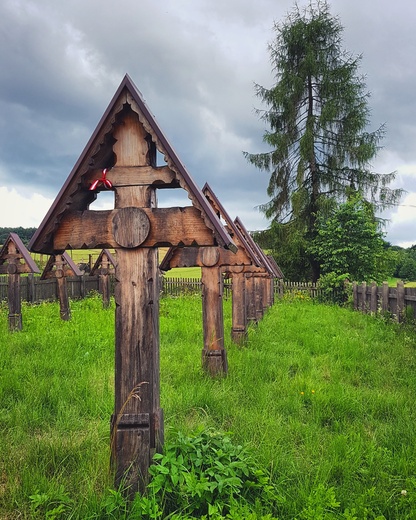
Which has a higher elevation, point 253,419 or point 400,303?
point 400,303

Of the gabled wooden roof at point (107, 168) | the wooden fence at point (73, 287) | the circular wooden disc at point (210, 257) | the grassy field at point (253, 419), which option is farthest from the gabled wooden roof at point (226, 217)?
the wooden fence at point (73, 287)

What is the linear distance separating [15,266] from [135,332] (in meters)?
9.70

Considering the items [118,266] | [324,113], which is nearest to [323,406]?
[118,266]

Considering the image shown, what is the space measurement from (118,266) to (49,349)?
16.5ft

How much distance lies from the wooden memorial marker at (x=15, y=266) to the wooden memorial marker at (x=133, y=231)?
28.7 feet

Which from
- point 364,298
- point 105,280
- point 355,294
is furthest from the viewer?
point 355,294

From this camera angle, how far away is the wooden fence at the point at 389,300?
12.1 meters

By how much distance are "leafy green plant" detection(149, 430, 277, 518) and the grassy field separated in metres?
0.19

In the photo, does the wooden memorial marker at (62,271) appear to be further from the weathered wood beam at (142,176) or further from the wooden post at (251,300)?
the weathered wood beam at (142,176)

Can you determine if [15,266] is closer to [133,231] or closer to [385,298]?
[133,231]

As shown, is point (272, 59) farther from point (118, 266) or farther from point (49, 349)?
point (118, 266)

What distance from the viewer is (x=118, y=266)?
317 centimetres

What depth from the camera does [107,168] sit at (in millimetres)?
3256

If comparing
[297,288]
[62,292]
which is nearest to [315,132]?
[297,288]
